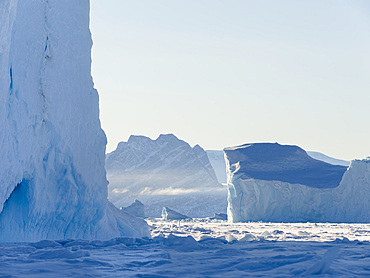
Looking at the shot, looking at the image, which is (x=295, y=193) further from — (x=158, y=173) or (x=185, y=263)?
(x=158, y=173)

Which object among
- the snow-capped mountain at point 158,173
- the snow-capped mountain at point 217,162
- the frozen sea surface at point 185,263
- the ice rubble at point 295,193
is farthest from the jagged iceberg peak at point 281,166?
the snow-capped mountain at point 217,162

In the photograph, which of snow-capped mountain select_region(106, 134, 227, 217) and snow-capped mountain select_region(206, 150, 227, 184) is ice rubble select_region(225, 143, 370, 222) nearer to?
snow-capped mountain select_region(106, 134, 227, 217)

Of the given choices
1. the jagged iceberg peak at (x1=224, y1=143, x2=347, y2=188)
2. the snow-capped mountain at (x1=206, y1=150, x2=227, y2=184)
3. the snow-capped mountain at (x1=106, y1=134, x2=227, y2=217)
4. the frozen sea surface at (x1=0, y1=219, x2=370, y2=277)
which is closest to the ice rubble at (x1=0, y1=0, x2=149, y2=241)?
the frozen sea surface at (x1=0, y1=219, x2=370, y2=277)

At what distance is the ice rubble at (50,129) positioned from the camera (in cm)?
1178

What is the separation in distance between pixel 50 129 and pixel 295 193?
76.5 feet

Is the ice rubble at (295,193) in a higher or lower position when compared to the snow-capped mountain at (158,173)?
lower

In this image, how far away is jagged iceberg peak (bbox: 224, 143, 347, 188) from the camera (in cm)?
3441

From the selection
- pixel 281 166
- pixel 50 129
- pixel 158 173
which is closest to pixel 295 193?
pixel 281 166

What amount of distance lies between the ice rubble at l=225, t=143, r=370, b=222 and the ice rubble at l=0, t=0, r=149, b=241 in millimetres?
19154

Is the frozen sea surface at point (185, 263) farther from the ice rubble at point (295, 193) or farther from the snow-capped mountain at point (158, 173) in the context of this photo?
the snow-capped mountain at point (158, 173)

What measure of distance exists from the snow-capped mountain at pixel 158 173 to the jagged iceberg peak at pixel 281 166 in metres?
23.4

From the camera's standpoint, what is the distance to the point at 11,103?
11766mm

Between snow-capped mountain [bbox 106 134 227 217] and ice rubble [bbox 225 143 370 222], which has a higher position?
snow-capped mountain [bbox 106 134 227 217]

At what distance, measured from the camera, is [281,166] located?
120ft
